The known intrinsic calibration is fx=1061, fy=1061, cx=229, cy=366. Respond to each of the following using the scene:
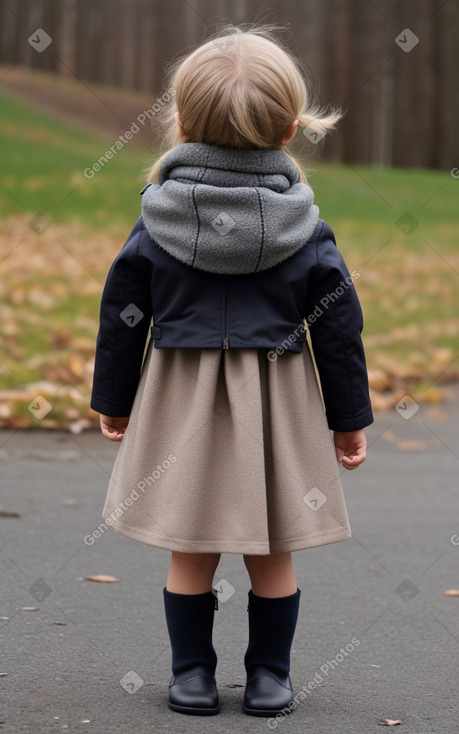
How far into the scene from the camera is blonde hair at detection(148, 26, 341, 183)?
214cm

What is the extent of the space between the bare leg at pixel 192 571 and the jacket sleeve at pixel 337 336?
400 millimetres

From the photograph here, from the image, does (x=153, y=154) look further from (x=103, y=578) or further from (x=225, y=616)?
(x=225, y=616)

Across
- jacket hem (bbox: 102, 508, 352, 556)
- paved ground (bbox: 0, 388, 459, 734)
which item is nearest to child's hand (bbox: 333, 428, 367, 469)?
jacket hem (bbox: 102, 508, 352, 556)

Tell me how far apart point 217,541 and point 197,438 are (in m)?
0.22

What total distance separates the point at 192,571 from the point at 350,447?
44 cm

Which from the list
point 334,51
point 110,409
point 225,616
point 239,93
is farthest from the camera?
point 334,51

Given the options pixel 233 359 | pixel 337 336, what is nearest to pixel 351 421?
pixel 337 336

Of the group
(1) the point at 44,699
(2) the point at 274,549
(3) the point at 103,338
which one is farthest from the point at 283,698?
(3) the point at 103,338

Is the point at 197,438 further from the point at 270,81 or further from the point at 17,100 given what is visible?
the point at 17,100

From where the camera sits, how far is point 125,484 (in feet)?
7.39

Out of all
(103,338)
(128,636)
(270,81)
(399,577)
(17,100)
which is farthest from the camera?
(17,100)

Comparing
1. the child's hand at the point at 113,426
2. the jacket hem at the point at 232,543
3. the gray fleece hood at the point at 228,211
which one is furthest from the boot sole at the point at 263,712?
the gray fleece hood at the point at 228,211

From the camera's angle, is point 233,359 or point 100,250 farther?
point 100,250

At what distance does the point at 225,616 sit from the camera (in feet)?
9.65
